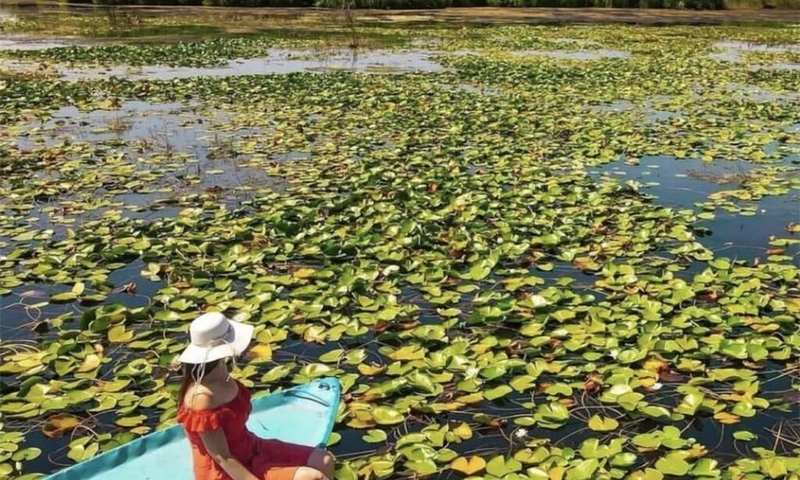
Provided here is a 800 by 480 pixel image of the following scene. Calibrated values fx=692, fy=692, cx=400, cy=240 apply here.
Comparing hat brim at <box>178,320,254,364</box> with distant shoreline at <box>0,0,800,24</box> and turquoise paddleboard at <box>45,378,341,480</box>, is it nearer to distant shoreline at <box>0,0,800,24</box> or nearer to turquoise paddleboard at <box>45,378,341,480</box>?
turquoise paddleboard at <box>45,378,341,480</box>

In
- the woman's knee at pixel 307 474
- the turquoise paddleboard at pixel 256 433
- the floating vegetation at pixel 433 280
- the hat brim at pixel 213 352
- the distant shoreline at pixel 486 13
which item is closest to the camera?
the hat brim at pixel 213 352

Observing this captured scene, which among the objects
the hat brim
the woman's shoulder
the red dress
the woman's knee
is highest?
the hat brim

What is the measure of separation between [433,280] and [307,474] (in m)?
2.18

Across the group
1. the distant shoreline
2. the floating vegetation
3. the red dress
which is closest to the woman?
the red dress

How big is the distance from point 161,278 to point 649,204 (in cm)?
385

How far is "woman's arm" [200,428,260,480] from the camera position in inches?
86.8

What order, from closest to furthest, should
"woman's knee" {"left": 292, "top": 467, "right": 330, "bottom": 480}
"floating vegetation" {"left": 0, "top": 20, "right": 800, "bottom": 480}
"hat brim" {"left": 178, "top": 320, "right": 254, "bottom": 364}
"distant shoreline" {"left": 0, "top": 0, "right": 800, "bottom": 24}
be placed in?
"hat brim" {"left": 178, "top": 320, "right": 254, "bottom": 364}
"woman's knee" {"left": 292, "top": 467, "right": 330, "bottom": 480}
"floating vegetation" {"left": 0, "top": 20, "right": 800, "bottom": 480}
"distant shoreline" {"left": 0, "top": 0, "right": 800, "bottom": 24}

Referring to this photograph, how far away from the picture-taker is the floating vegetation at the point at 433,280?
10.1ft

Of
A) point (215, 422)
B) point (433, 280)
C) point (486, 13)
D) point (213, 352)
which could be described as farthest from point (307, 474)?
point (486, 13)

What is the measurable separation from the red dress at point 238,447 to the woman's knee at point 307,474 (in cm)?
2

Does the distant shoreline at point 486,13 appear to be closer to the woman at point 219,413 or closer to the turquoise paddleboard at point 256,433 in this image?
the turquoise paddleboard at point 256,433

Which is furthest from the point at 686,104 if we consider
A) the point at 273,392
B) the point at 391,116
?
the point at 273,392

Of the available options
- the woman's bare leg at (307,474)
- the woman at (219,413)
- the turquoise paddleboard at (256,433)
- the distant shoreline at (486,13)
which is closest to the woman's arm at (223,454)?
the woman at (219,413)

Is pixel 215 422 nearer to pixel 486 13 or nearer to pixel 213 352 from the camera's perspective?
pixel 213 352
